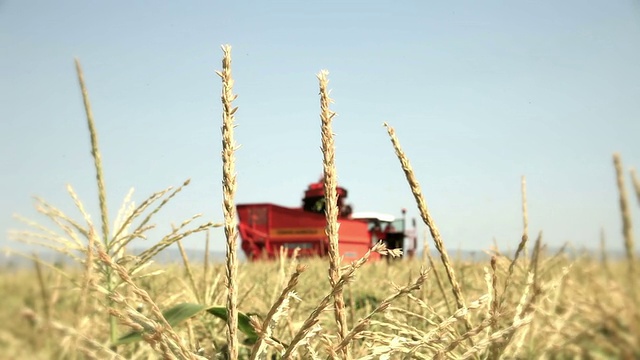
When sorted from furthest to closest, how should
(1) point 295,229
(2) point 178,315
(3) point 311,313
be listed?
(1) point 295,229, (2) point 178,315, (3) point 311,313

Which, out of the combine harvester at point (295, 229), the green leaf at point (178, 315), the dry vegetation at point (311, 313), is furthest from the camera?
the combine harvester at point (295, 229)

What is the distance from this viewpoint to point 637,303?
0.73m

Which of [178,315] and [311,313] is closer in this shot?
[311,313]

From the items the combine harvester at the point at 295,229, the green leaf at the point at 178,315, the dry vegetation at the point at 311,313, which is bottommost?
the combine harvester at the point at 295,229

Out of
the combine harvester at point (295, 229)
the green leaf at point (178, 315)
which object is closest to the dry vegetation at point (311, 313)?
the green leaf at point (178, 315)

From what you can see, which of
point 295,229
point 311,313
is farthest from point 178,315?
point 295,229

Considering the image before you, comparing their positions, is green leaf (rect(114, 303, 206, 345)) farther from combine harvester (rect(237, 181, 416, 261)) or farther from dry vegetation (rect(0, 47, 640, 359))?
combine harvester (rect(237, 181, 416, 261))

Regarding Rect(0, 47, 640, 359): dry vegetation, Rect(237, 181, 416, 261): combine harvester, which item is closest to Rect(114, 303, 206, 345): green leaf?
Rect(0, 47, 640, 359): dry vegetation

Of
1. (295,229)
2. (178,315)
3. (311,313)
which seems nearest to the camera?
(311,313)

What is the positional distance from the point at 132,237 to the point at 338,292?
87 cm

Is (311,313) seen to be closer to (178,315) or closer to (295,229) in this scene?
(178,315)

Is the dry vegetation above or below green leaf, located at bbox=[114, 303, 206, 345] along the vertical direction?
above

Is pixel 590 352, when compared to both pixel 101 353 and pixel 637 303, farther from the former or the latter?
pixel 101 353

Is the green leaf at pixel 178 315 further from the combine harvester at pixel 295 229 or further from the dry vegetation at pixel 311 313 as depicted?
the combine harvester at pixel 295 229
